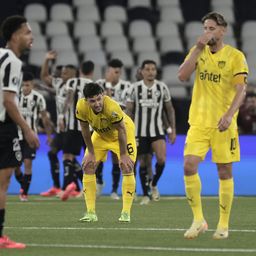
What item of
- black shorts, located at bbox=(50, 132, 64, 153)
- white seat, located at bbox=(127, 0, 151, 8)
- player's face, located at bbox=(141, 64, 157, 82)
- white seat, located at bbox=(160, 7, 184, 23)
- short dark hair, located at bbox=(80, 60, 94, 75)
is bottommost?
black shorts, located at bbox=(50, 132, 64, 153)

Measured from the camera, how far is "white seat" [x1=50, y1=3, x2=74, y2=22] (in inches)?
947

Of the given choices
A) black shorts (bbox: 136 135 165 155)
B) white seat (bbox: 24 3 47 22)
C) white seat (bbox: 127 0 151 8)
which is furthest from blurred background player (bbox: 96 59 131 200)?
white seat (bbox: 127 0 151 8)

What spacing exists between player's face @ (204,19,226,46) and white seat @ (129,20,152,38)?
14.5 m

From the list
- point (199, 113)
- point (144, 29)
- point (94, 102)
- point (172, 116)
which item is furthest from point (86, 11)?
point (199, 113)

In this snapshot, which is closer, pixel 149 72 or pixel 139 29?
pixel 149 72

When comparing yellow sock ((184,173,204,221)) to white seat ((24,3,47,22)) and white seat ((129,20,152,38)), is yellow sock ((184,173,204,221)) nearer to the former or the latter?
white seat ((129,20,152,38))

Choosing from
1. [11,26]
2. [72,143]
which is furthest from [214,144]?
[72,143]

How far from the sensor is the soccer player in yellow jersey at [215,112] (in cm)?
924

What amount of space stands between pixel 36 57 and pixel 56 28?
145cm

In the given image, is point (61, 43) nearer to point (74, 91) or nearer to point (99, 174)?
point (74, 91)

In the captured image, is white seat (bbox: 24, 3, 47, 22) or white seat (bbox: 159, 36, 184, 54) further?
white seat (bbox: 24, 3, 47, 22)

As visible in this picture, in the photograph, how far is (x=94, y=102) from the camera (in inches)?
425

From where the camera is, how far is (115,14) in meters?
24.4

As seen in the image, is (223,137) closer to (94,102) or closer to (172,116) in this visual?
(94,102)
